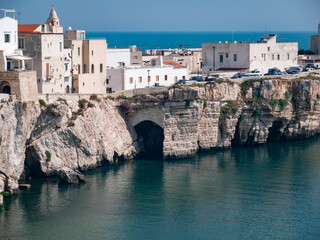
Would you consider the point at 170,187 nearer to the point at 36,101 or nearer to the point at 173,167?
the point at 173,167

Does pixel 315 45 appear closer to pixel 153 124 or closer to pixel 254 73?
pixel 254 73

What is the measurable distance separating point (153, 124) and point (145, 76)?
7783mm

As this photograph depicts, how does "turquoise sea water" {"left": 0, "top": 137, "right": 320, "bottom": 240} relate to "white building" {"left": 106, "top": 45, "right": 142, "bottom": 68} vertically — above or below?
below

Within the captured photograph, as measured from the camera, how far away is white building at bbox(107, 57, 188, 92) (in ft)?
244

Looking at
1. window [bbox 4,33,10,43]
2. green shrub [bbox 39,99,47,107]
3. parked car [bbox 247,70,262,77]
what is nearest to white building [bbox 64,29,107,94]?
window [bbox 4,33,10,43]

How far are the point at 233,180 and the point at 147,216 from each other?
12.0m

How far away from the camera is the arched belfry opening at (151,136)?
7075cm

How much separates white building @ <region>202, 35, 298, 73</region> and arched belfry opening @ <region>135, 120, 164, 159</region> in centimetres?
1759

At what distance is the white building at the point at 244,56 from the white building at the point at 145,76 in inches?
257

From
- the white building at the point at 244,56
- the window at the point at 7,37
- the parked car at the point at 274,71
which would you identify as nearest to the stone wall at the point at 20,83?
the window at the point at 7,37

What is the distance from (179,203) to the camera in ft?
181

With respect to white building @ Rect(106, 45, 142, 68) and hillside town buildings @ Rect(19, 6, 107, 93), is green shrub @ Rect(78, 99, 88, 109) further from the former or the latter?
white building @ Rect(106, 45, 142, 68)

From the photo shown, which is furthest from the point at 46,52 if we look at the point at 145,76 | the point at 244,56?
the point at 244,56

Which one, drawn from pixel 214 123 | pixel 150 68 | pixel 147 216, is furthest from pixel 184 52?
pixel 147 216
